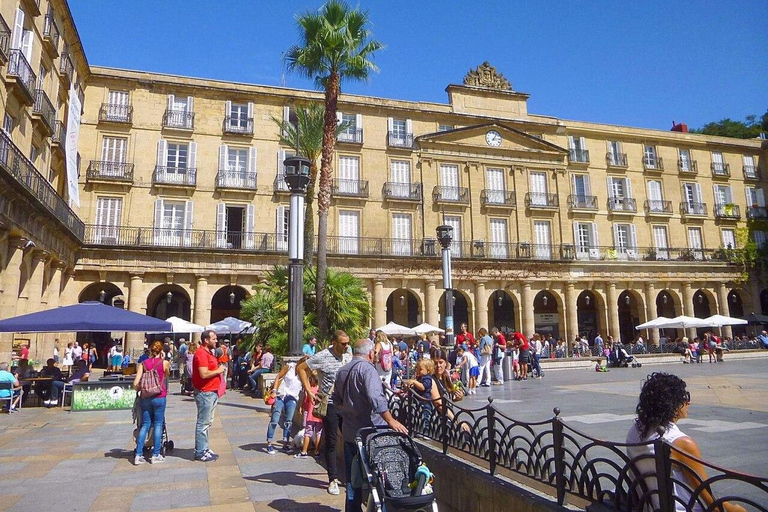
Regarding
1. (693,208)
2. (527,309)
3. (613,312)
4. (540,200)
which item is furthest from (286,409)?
(693,208)

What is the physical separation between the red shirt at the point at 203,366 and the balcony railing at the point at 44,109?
15933 mm

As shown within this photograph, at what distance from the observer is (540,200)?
33.4m

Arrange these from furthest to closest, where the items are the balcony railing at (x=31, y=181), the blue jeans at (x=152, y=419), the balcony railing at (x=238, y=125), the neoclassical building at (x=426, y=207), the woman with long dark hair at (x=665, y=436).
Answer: the balcony railing at (x=238, y=125) < the neoclassical building at (x=426, y=207) < the balcony railing at (x=31, y=181) < the blue jeans at (x=152, y=419) < the woman with long dark hair at (x=665, y=436)

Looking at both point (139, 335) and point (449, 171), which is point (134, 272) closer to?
point (139, 335)

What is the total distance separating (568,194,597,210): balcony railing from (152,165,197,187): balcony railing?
22704 millimetres

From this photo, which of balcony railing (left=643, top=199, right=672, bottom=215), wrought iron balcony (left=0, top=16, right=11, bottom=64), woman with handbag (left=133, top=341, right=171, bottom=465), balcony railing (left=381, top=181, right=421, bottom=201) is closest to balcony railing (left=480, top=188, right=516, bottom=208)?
balcony railing (left=381, top=181, right=421, bottom=201)

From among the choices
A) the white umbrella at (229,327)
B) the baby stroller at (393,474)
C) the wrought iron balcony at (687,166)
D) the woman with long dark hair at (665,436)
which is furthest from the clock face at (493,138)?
the woman with long dark hair at (665,436)

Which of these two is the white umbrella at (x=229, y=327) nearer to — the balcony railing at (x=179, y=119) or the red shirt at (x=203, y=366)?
the balcony railing at (x=179, y=119)

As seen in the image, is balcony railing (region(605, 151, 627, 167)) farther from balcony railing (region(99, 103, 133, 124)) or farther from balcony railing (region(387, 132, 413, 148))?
balcony railing (region(99, 103, 133, 124))

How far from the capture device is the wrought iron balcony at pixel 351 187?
1160 inches

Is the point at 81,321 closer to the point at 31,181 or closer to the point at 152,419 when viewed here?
the point at 152,419

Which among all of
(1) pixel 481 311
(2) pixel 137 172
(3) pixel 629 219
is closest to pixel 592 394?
(1) pixel 481 311

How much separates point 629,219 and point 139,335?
3015 cm

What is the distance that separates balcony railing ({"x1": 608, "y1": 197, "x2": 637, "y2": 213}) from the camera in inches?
1379
